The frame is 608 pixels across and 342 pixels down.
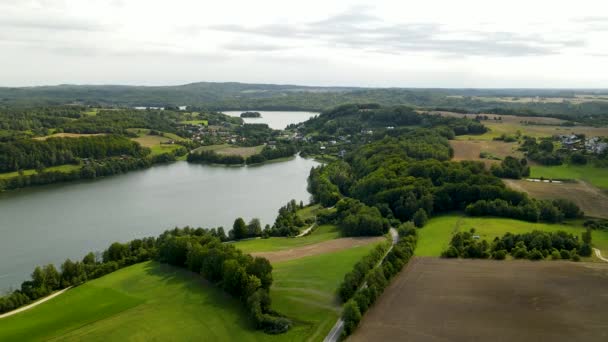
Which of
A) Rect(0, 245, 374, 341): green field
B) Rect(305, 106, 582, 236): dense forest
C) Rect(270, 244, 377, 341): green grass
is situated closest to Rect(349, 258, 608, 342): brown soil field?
Rect(270, 244, 377, 341): green grass

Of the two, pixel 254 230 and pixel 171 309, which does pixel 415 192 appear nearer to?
pixel 254 230

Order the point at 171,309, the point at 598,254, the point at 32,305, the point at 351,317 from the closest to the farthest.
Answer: the point at 351,317, the point at 171,309, the point at 32,305, the point at 598,254

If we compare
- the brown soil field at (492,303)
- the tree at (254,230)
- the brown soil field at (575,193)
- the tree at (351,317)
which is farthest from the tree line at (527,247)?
the tree at (254,230)

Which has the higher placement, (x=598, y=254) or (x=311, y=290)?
(x=598, y=254)

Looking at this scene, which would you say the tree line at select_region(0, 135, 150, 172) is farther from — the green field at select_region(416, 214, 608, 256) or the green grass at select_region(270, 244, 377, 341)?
the green field at select_region(416, 214, 608, 256)

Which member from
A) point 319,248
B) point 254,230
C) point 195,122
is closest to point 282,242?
point 254,230
